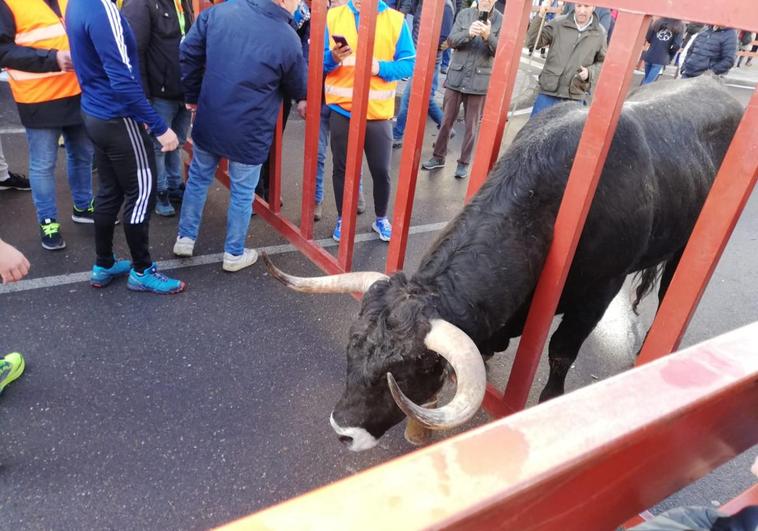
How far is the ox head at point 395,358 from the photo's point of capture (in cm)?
217

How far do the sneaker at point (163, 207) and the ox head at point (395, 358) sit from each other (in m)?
3.41

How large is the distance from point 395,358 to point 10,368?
238 centimetres

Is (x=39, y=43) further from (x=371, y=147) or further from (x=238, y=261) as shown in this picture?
(x=371, y=147)

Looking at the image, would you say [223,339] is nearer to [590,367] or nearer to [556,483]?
[590,367]

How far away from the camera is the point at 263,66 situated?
12.4ft

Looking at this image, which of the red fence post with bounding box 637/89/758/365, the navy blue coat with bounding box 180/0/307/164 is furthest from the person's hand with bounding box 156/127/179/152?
the red fence post with bounding box 637/89/758/365

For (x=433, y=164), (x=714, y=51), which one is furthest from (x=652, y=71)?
(x=433, y=164)

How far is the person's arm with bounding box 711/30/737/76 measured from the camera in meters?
8.27

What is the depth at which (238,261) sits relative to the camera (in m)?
4.50

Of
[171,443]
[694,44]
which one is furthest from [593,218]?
[694,44]

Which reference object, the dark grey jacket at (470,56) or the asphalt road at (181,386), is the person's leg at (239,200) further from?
the dark grey jacket at (470,56)

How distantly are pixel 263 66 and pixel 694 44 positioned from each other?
318 inches

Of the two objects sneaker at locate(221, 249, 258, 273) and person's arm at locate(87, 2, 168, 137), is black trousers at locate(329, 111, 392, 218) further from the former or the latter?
person's arm at locate(87, 2, 168, 137)

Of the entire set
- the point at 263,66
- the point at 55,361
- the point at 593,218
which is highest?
the point at 263,66
